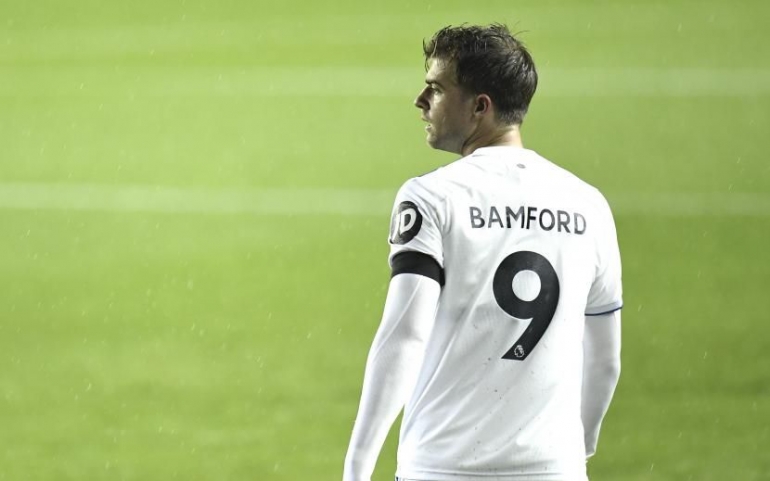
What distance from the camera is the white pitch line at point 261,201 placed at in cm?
708

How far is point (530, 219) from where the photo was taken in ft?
6.40

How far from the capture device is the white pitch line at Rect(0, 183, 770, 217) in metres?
7.08

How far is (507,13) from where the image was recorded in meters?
9.12

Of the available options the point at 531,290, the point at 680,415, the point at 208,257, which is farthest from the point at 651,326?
the point at 531,290

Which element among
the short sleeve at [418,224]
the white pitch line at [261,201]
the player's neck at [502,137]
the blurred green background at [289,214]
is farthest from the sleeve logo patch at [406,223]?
the white pitch line at [261,201]

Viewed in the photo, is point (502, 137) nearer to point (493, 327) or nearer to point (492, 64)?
point (492, 64)

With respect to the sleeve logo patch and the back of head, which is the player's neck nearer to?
the back of head

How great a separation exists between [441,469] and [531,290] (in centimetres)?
31

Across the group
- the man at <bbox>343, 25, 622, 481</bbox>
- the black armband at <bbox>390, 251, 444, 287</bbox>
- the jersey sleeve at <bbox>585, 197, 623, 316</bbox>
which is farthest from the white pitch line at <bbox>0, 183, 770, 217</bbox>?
the black armband at <bbox>390, 251, 444, 287</bbox>

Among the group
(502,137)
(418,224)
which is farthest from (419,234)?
(502,137)

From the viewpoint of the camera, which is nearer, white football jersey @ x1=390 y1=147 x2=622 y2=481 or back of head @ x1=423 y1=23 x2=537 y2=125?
white football jersey @ x1=390 y1=147 x2=622 y2=481

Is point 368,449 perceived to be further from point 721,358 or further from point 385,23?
point 385,23

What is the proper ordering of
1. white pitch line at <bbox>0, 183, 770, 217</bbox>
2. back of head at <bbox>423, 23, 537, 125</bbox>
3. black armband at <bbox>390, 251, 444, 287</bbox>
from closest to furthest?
1. black armband at <bbox>390, 251, 444, 287</bbox>
2. back of head at <bbox>423, 23, 537, 125</bbox>
3. white pitch line at <bbox>0, 183, 770, 217</bbox>

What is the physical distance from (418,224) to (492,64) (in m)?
0.32
